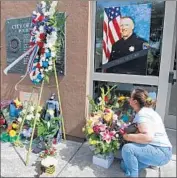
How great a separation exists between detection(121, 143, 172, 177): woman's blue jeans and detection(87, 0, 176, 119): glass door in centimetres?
72

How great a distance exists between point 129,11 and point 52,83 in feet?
4.77

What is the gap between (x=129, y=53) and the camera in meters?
Answer: 2.79

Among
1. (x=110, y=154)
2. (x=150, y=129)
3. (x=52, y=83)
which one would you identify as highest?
(x=52, y=83)

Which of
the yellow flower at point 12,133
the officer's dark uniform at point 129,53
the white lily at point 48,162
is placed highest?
the officer's dark uniform at point 129,53

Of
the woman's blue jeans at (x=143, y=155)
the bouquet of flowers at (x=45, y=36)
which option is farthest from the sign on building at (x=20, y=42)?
the woman's blue jeans at (x=143, y=155)

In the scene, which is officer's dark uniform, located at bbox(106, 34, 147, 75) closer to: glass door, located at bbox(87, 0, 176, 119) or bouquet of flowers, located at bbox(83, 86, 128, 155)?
glass door, located at bbox(87, 0, 176, 119)

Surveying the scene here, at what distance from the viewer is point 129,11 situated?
268 centimetres

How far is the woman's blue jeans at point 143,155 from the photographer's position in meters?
2.13

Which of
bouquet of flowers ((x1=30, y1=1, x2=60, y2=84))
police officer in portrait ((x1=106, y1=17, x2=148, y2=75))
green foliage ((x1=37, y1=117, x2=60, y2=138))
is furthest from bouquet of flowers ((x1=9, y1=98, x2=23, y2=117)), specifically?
police officer in portrait ((x1=106, y1=17, x2=148, y2=75))

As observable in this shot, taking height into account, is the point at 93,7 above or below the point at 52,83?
above

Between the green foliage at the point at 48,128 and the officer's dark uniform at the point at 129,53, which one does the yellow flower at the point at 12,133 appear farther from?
the officer's dark uniform at the point at 129,53

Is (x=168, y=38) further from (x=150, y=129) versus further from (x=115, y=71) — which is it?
(x=150, y=129)

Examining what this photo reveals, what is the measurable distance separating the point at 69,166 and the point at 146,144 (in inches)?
37.3

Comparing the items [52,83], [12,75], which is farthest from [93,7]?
[12,75]
